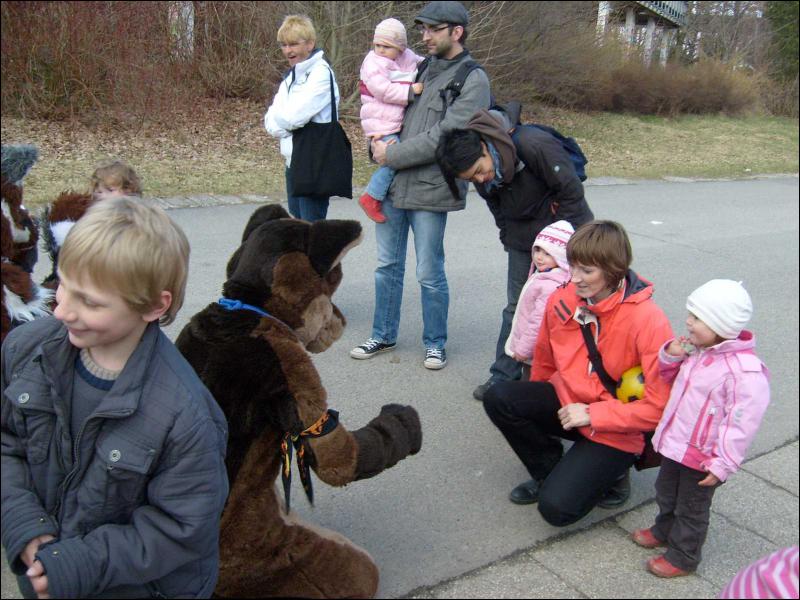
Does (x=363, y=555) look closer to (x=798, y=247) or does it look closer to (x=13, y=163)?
(x=13, y=163)

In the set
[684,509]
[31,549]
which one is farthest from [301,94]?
[31,549]

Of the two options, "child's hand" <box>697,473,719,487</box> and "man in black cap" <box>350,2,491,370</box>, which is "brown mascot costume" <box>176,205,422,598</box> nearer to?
"child's hand" <box>697,473,719,487</box>

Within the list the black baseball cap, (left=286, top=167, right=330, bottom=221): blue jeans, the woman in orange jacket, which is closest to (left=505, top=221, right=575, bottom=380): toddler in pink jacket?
the woman in orange jacket

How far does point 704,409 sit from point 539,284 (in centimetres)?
116

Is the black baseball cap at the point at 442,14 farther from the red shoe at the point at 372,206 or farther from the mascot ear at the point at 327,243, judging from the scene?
the mascot ear at the point at 327,243

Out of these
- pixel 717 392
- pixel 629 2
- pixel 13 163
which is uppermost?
pixel 629 2

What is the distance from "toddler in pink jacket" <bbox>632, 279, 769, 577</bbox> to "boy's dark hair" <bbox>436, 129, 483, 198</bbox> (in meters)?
1.42

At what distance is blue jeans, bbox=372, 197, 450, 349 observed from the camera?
4879mm

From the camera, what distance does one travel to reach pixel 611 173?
14953mm

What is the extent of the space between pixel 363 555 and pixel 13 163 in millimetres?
2222

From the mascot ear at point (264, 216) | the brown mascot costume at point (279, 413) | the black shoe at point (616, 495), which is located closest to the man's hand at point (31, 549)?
the brown mascot costume at point (279, 413)

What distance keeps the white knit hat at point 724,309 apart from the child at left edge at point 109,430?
6.13ft

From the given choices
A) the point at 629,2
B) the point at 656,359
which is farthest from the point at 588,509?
the point at 629,2

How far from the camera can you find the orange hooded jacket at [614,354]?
328cm
